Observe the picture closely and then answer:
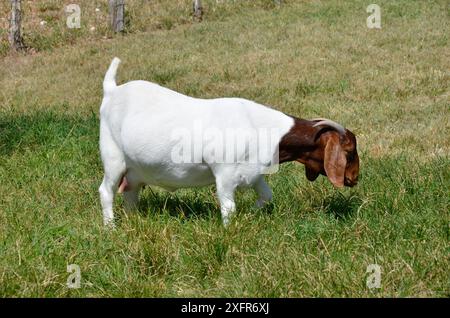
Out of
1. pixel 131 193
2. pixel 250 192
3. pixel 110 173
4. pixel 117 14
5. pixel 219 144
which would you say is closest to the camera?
pixel 219 144

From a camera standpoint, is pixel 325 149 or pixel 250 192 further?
pixel 250 192

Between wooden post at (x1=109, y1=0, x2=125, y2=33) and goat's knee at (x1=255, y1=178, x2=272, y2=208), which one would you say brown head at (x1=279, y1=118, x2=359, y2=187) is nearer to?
goat's knee at (x1=255, y1=178, x2=272, y2=208)

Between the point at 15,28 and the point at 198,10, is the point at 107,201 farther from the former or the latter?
the point at 198,10

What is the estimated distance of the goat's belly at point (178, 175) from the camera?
214 inches

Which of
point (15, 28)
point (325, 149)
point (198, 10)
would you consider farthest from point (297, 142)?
point (198, 10)

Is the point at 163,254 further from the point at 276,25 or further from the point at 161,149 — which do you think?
the point at 276,25

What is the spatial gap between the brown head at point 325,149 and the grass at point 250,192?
407mm

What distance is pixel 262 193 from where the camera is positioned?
574cm

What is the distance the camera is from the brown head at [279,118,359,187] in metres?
5.39

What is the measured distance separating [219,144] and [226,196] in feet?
1.42

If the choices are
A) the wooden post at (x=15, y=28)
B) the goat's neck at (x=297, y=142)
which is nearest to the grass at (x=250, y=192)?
the goat's neck at (x=297, y=142)

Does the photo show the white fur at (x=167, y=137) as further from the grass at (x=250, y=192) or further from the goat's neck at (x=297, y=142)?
the grass at (x=250, y=192)

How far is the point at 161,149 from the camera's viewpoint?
17.9 feet
